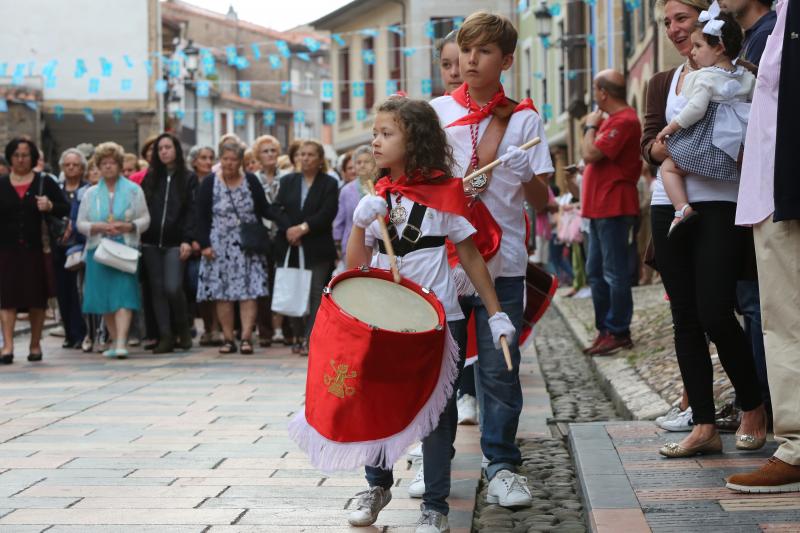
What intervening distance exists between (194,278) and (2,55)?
2945cm

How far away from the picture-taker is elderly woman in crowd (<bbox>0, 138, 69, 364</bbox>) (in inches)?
456

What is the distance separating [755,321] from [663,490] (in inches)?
60.9

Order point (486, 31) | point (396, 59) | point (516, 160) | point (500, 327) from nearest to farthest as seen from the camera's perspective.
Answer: point (500, 327) → point (516, 160) → point (486, 31) → point (396, 59)

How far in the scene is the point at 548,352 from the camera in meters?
12.1

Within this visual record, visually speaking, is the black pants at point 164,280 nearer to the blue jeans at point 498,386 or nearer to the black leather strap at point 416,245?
the blue jeans at point 498,386

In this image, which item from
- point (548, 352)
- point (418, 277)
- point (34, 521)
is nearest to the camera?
point (418, 277)

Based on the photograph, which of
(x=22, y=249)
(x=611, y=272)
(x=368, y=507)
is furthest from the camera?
(x=22, y=249)

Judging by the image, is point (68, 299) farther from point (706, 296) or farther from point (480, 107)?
point (706, 296)

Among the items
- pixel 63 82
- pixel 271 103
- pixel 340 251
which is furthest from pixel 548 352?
pixel 271 103

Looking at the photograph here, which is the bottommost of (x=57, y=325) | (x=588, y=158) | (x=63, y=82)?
(x=57, y=325)

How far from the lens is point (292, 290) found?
11.8m

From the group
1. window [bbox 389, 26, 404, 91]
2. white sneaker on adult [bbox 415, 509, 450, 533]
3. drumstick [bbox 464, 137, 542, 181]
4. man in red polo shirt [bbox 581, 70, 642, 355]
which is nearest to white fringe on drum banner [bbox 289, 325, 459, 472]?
white sneaker on adult [bbox 415, 509, 450, 533]

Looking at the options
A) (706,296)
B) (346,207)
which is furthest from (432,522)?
(346,207)

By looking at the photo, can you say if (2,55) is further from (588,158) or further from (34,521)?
(34,521)
